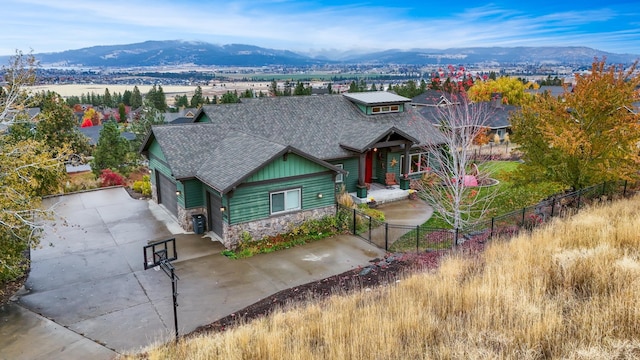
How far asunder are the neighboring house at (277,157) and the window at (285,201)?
0.04 m

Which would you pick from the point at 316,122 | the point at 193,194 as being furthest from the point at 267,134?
the point at 193,194

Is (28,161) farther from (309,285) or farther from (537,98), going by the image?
A: (537,98)

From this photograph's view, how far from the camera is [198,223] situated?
1747cm

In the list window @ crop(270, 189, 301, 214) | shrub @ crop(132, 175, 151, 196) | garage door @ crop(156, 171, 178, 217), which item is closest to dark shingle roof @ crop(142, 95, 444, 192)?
window @ crop(270, 189, 301, 214)

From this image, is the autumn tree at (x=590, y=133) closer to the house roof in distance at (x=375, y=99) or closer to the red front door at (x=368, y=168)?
the red front door at (x=368, y=168)

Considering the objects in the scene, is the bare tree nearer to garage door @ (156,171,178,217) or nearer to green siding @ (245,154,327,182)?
green siding @ (245,154,327,182)

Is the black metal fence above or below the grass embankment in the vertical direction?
below

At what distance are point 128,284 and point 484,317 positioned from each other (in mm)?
10785

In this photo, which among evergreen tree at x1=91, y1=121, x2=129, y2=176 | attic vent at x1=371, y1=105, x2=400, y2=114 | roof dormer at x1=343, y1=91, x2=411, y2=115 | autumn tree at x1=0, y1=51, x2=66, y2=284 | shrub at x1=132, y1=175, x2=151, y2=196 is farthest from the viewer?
evergreen tree at x1=91, y1=121, x2=129, y2=176

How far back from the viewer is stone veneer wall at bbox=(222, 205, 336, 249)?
15.9 metres

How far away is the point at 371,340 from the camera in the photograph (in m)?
6.57

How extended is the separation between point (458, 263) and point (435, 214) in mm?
9746

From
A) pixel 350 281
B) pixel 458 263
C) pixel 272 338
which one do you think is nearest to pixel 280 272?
pixel 350 281

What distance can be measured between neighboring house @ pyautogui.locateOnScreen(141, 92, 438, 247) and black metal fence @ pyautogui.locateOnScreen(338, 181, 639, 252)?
1.66 m
